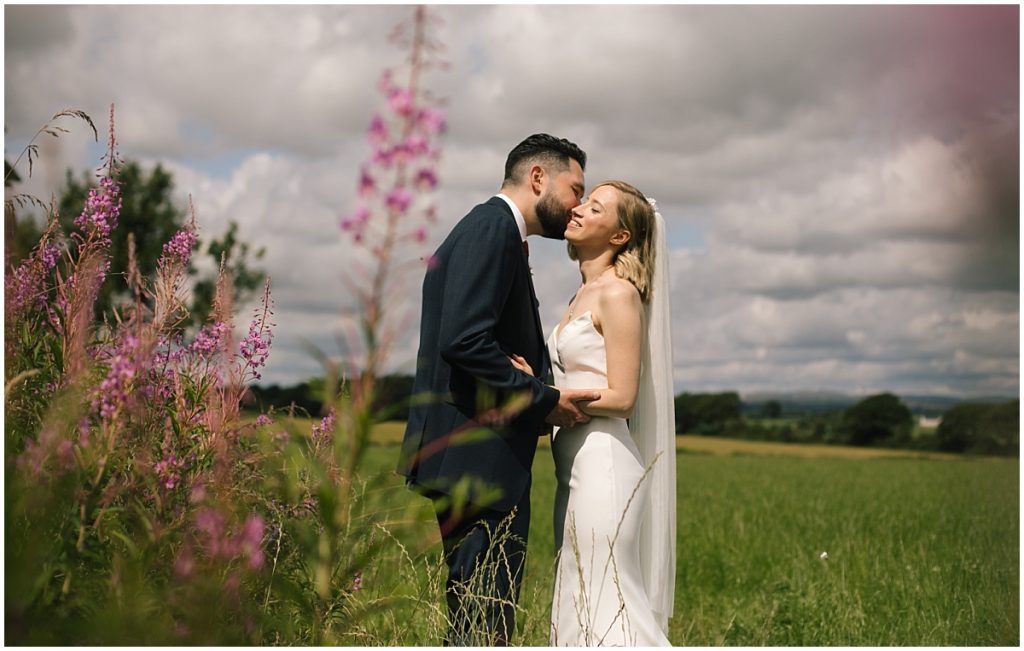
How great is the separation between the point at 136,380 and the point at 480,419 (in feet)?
5.10

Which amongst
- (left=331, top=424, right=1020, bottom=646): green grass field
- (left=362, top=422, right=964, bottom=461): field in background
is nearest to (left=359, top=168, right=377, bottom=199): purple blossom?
(left=331, top=424, right=1020, bottom=646): green grass field

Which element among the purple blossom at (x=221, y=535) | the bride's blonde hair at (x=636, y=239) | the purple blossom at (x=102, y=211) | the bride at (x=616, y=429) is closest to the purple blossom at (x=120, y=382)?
the purple blossom at (x=221, y=535)

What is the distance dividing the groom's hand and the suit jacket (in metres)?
0.09

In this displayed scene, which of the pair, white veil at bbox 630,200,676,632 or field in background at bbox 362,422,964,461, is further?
field in background at bbox 362,422,964,461

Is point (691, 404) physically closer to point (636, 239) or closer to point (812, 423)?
point (812, 423)

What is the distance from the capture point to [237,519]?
2209 millimetres

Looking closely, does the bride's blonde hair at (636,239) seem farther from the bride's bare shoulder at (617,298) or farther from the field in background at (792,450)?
the field in background at (792,450)

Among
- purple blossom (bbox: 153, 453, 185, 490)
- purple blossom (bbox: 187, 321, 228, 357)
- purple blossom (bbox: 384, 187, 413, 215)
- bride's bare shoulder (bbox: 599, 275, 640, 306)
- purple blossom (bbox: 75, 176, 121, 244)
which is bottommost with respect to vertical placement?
purple blossom (bbox: 153, 453, 185, 490)

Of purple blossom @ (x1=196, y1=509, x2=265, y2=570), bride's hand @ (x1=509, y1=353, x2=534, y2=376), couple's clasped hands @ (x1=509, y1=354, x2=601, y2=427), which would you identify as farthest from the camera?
couple's clasped hands @ (x1=509, y1=354, x2=601, y2=427)

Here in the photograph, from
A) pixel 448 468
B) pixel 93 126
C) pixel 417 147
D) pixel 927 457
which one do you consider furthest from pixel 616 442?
pixel 927 457

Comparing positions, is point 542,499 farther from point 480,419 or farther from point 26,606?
point 26,606

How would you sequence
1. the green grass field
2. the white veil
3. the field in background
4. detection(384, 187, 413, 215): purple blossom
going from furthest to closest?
the field in background < the green grass field < the white veil < detection(384, 187, 413, 215): purple blossom

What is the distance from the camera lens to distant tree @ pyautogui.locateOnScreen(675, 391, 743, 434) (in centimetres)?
4881

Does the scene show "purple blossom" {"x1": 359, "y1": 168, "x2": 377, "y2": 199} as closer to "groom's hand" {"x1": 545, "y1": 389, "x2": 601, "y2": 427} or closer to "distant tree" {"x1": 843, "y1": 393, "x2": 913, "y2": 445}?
"groom's hand" {"x1": 545, "y1": 389, "x2": 601, "y2": 427}
